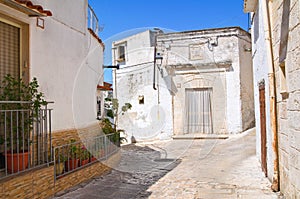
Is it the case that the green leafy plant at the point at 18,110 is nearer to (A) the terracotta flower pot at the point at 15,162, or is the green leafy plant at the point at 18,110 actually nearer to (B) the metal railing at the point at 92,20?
(A) the terracotta flower pot at the point at 15,162

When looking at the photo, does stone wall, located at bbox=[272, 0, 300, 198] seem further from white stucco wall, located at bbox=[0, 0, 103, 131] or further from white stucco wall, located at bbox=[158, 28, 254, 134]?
white stucco wall, located at bbox=[158, 28, 254, 134]

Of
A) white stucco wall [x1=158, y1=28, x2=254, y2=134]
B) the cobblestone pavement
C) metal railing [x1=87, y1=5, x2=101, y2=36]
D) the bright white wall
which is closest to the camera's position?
the cobblestone pavement

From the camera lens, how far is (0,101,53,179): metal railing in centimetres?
416

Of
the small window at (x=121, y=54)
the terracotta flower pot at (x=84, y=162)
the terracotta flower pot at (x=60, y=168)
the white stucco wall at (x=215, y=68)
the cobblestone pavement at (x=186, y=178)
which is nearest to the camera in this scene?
the cobblestone pavement at (x=186, y=178)

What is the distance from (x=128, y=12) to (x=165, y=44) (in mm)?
4829

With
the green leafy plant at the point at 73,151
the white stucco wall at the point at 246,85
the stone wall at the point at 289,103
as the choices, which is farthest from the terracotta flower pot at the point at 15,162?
the white stucco wall at the point at 246,85

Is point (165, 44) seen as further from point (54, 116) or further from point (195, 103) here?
point (54, 116)

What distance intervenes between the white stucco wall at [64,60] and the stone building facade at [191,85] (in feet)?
20.6

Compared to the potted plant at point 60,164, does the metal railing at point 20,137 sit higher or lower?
higher

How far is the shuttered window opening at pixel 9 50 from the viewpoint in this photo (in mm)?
4547

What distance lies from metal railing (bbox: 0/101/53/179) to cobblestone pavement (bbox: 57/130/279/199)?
944 millimetres

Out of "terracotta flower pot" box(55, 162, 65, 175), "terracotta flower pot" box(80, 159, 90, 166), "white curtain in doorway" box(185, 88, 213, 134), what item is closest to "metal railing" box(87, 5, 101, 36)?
"terracotta flower pot" box(80, 159, 90, 166)

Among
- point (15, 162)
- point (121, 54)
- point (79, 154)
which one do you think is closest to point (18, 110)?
point (15, 162)

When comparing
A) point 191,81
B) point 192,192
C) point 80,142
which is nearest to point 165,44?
point 191,81
